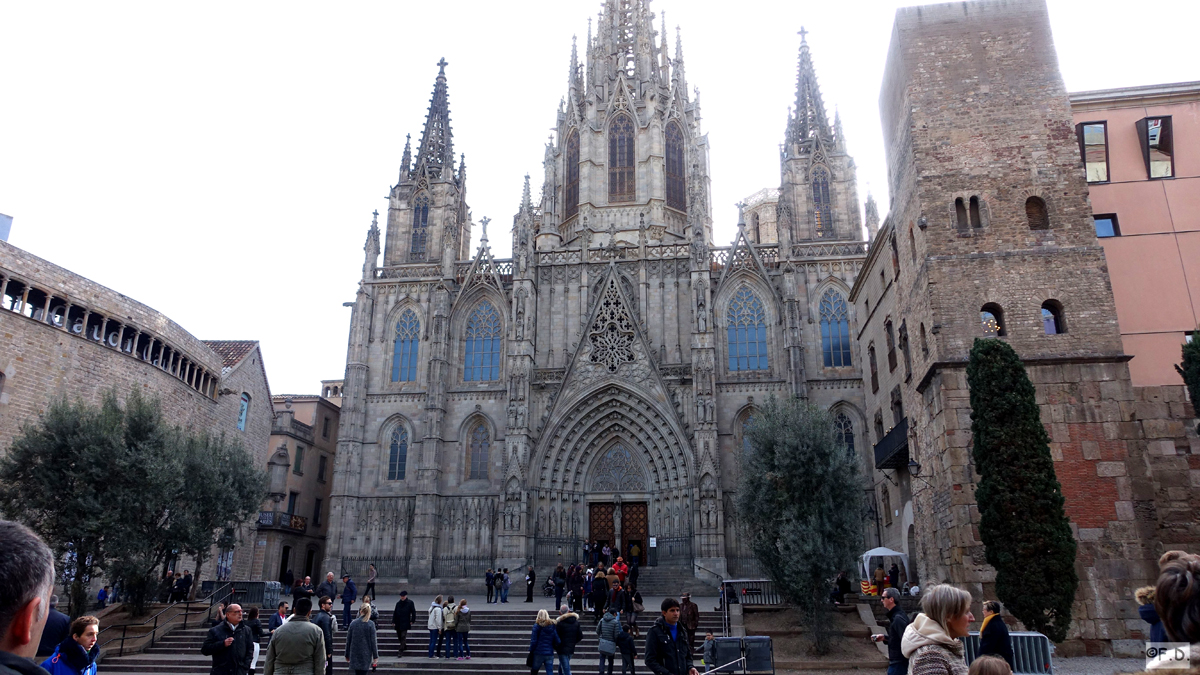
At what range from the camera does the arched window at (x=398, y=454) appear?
36.7 m

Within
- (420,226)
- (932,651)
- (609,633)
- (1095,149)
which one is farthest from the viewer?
(420,226)

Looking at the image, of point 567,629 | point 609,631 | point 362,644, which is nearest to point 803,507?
point 609,631

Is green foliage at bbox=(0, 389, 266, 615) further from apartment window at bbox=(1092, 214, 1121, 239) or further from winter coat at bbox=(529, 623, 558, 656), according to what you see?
apartment window at bbox=(1092, 214, 1121, 239)

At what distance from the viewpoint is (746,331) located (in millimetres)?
36500

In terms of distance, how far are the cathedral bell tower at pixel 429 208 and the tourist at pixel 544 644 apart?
28005 mm

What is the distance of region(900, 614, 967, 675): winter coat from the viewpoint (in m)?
4.69

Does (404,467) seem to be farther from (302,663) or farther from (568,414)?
(302,663)

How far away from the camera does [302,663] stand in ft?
26.5

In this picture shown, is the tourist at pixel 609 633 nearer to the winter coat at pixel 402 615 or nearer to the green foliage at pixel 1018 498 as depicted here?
the winter coat at pixel 402 615

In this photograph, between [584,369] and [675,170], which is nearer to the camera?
[584,369]

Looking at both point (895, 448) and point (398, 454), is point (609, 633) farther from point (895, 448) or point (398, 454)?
point (398, 454)

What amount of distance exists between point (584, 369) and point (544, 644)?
22.6 meters

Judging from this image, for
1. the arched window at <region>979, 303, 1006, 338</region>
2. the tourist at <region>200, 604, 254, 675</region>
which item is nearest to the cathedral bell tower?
the arched window at <region>979, 303, 1006, 338</region>

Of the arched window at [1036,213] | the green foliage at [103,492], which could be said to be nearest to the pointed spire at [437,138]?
the green foliage at [103,492]
